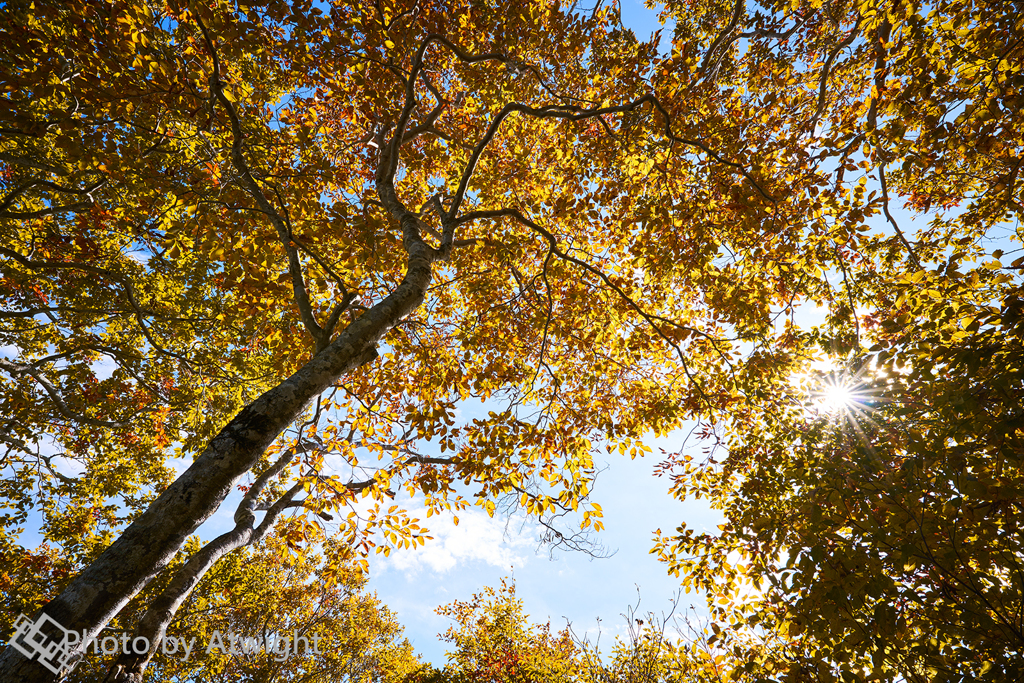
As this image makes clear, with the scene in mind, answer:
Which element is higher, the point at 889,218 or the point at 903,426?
the point at 889,218

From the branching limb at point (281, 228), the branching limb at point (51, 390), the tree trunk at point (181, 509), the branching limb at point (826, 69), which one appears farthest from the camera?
the branching limb at point (51, 390)

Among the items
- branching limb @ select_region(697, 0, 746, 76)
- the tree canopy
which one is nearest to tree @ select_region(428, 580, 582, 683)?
the tree canopy

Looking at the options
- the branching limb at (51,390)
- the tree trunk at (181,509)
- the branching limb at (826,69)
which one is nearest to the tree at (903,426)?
the branching limb at (826,69)

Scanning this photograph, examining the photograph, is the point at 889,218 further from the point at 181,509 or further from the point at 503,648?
the point at 503,648

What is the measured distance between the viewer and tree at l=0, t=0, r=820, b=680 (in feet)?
15.6

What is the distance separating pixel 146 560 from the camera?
7.46 feet

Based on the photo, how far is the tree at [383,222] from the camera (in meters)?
4.74

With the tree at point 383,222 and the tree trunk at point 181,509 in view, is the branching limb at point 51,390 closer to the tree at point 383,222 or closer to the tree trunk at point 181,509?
the tree at point 383,222

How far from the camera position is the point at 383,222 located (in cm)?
614

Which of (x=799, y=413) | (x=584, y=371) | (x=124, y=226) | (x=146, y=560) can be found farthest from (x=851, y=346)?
(x=124, y=226)

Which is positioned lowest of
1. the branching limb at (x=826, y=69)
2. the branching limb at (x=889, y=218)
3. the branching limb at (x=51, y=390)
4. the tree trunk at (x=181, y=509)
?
the tree trunk at (x=181, y=509)

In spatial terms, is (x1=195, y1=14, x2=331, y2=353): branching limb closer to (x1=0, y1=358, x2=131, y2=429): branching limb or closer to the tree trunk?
the tree trunk

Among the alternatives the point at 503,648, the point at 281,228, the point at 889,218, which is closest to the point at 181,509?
the point at 281,228

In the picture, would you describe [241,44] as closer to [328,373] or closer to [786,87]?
[328,373]
